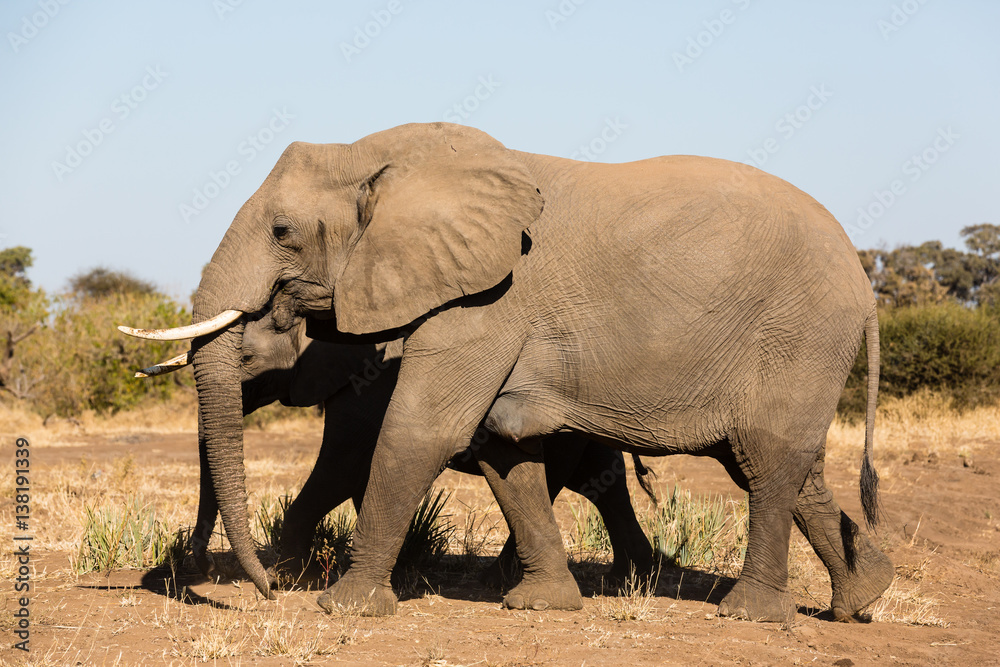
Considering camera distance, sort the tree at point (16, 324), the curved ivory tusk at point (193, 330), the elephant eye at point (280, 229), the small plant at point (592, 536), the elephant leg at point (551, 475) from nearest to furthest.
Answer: the curved ivory tusk at point (193, 330), the elephant eye at point (280, 229), the elephant leg at point (551, 475), the small plant at point (592, 536), the tree at point (16, 324)

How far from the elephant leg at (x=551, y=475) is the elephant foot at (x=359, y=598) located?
130cm

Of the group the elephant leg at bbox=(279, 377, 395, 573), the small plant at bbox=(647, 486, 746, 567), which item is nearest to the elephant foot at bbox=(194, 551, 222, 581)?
the elephant leg at bbox=(279, 377, 395, 573)

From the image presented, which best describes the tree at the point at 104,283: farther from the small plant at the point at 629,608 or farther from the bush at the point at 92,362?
the small plant at the point at 629,608

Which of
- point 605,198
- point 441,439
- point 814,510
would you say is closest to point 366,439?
point 441,439

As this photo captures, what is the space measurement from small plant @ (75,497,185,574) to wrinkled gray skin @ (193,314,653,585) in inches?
20.3

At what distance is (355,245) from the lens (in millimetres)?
5559

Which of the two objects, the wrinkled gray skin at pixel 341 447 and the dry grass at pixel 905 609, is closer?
the dry grass at pixel 905 609

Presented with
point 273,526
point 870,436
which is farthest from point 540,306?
point 273,526

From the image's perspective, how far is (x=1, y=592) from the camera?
19.1 ft

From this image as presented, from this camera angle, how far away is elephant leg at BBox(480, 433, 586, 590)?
6.86m

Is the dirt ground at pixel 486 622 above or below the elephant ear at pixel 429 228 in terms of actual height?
below

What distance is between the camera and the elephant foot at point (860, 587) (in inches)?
238

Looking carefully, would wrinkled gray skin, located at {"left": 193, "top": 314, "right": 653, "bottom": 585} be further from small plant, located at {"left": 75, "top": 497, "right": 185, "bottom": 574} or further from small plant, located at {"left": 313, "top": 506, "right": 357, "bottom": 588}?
small plant, located at {"left": 75, "top": 497, "right": 185, "bottom": 574}

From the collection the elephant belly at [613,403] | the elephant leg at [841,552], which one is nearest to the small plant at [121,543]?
the elephant belly at [613,403]
